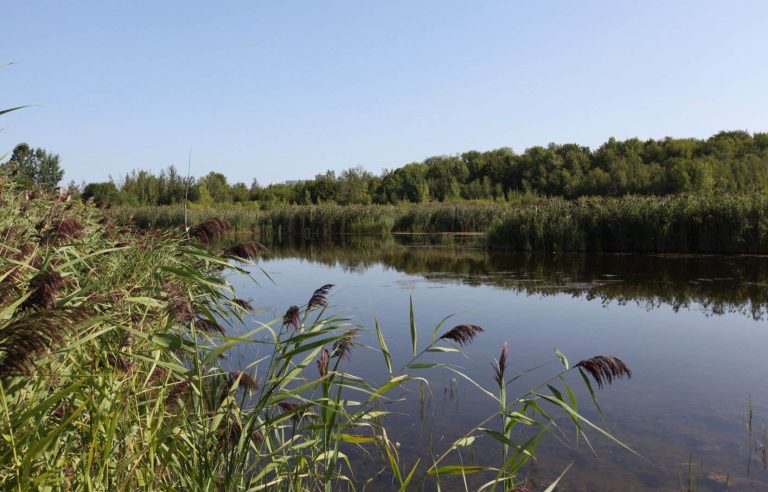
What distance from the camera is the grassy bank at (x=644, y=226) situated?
46.6 feet

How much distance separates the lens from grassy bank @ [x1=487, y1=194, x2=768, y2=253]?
1420 centimetres

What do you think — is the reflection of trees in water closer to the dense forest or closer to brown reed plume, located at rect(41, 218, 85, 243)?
brown reed plume, located at rect(41, 218, 85, 243)

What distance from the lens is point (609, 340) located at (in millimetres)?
6387

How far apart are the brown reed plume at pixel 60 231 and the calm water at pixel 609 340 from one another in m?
2.00

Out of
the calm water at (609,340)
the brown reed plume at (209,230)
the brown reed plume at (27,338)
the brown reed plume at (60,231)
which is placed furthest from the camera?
the calm water at (609,340)

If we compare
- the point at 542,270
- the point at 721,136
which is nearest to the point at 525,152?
the point at 721,136

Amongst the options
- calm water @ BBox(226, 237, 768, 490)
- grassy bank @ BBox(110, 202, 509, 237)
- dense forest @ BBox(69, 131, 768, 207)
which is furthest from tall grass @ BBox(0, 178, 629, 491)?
dense forest @ BBox(69, 131, 768, 207)

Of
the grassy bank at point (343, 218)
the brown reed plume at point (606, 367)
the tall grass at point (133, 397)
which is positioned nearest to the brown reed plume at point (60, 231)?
the tall grass at point (133, 397)

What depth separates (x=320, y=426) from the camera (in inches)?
79.1

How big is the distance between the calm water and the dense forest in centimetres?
1998

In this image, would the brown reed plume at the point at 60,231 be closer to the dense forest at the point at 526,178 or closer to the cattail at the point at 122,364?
the cattail at the point at 122,364

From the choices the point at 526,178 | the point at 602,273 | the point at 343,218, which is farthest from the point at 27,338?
the point at 526,178

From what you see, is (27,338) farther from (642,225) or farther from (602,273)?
(642,225)

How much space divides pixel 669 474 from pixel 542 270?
9.36 m
